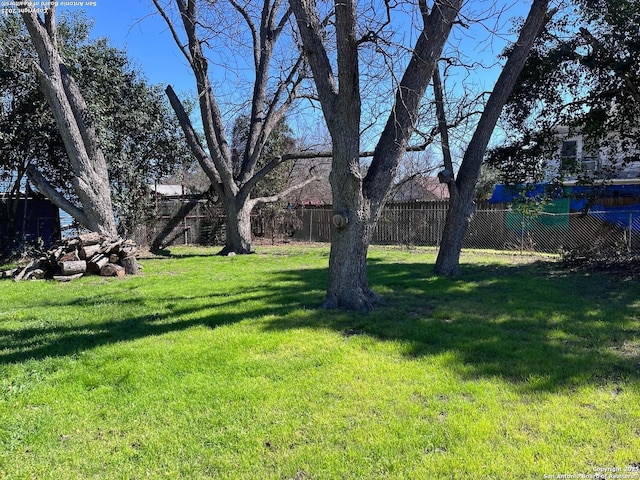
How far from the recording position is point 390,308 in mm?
6152

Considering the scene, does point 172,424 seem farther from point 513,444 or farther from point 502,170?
point 502,170

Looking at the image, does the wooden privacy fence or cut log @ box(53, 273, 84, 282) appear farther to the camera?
the wooden privacy fence

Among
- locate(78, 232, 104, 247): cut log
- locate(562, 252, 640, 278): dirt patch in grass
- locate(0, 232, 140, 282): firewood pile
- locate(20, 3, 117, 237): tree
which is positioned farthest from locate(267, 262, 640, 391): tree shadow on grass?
locate(20, 3, 117, 237): tree

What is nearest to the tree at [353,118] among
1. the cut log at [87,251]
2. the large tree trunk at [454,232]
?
the large tree trunk at [454,232]

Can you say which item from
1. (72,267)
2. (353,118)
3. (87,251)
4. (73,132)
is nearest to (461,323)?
(353,118)

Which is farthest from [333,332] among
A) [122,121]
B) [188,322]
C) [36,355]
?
[122,121]

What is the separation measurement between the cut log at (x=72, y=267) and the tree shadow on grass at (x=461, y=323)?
6.95 feet

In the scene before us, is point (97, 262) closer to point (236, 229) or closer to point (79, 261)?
point (79, 261)

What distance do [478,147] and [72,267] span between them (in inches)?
344

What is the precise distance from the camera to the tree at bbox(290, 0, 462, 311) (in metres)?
5.36

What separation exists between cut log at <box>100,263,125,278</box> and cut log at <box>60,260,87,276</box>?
38cm

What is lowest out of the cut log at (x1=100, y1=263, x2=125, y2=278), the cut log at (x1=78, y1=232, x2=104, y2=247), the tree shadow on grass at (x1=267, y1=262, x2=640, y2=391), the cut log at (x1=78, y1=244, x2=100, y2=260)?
the tree shadow on grass at (x1=267, y1=262, x2=640, y2=391)

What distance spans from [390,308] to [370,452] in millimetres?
3608

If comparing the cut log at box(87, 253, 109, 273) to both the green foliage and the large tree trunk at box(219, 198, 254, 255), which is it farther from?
the large tree trunk at box(219, 198, 254, 255)
